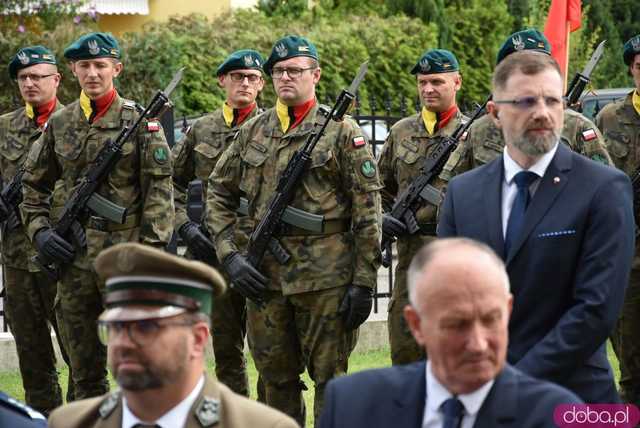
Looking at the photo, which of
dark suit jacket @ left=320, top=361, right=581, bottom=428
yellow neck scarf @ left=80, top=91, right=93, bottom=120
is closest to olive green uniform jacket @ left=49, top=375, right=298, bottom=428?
dark suit jacket @ left=320, top=361, right=581, bottom=428

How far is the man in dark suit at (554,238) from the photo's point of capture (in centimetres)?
496

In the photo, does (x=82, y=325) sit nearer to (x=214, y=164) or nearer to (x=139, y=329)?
(x=214, y=164)

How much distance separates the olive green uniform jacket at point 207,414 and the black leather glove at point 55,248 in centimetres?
466

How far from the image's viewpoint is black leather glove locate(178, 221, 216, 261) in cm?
995

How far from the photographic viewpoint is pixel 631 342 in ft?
29.3

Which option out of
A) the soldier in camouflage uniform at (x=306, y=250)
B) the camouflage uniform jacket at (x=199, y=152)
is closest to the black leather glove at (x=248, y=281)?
the soldier in camouflage uniform at (x=306, y=250)

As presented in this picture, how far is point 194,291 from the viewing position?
4066 millimetres

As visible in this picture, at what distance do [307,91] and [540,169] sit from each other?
327cm

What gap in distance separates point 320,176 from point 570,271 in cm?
318

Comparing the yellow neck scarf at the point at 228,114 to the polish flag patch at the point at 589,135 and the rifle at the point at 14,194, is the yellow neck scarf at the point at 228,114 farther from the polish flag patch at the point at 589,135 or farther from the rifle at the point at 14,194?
the polish flag patch at the point at 589,135

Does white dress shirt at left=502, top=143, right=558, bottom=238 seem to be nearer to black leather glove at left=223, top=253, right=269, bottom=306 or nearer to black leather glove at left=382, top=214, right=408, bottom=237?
black leather glove at left=223, top=253, right=269, bottom=306

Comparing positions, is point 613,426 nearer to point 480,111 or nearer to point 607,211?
point 607,211

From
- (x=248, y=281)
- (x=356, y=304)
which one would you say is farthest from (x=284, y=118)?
(x=356, y=304)

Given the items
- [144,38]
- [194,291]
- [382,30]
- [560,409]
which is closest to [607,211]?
[560,409]
